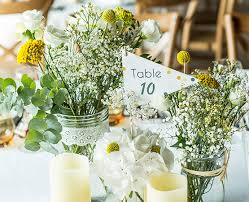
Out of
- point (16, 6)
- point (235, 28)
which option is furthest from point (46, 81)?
point (235, 28)

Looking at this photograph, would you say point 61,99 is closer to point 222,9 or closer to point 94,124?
point 94,124

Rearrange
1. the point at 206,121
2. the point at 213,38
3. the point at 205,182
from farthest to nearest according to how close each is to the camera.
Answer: the point at 213,38 < the point at 205,182 < the point at 206,121

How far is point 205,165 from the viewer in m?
1.13

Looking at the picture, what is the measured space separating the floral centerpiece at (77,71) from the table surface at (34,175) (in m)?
0.18

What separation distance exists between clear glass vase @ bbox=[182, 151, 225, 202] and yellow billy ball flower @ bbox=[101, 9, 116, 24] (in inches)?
13.0

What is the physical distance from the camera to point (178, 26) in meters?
2.41

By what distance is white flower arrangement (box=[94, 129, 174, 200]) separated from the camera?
3.52ft

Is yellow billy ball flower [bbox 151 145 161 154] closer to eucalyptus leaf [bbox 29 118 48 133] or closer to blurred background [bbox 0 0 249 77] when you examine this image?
eucalyptus leaf [bbox 29 118 48 133]

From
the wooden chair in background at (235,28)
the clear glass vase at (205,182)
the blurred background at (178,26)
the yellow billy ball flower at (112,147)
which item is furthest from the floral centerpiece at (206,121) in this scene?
the wooden chair in background at (235,28)

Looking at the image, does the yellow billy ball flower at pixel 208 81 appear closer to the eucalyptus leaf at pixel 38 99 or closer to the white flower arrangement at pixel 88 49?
the white flower arrangement at pixel 88 49

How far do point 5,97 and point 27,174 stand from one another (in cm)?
31

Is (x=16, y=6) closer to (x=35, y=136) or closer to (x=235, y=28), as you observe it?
(x=235, y=28)

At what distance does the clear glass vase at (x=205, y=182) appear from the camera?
44.6 inches

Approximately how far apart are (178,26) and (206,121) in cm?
140
